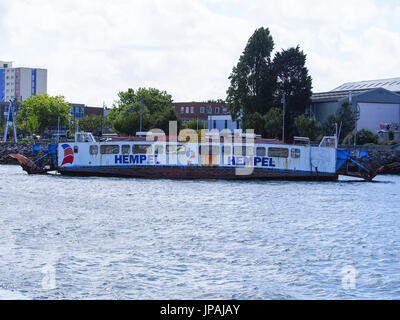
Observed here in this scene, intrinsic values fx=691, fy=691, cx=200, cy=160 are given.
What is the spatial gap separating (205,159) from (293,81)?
47842 millimetres

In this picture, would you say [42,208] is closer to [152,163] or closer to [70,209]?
[70,209]

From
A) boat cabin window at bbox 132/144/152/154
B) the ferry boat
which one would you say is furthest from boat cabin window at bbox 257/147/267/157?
boat cabin window at bbox 132/144/152/154

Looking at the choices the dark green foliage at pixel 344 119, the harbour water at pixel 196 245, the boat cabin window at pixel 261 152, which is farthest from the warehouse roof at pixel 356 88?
the harbour water at pixel 196 245

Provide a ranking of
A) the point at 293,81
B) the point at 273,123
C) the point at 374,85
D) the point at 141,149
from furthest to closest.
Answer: the point at 374,85
the point at 293,81
the point at 273,123
the point at 141,149

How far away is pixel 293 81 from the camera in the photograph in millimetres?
103438

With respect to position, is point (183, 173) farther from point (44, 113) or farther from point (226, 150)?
point (44, 113)

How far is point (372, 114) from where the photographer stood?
102 m

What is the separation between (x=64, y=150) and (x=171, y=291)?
43826 mm

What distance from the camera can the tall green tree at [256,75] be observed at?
334 feet

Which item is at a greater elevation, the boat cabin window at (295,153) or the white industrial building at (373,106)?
the white industrial building at (373,106)

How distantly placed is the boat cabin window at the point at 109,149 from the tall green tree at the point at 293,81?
47.9 metres

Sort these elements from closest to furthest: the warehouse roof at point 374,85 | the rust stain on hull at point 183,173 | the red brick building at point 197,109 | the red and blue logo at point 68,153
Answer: the rust stain on hull at point 183,173 < the red and blue logo at point 68,153 < the warehouse roof at point 374,85 < the red brick building at point 197,109

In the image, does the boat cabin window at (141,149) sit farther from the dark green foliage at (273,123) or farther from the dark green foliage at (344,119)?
the dark green foliage at (344,119)

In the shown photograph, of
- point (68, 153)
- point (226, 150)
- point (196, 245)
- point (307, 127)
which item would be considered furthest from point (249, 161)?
point (307, 127)
